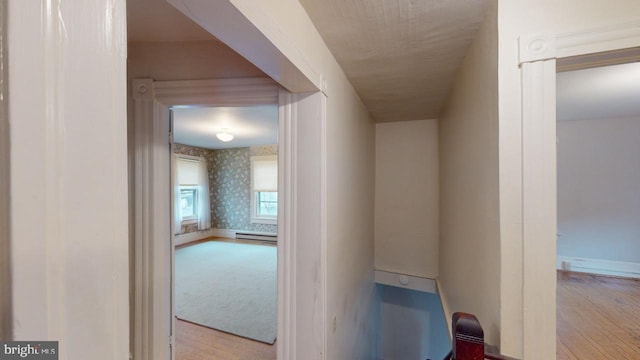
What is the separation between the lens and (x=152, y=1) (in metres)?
1.01

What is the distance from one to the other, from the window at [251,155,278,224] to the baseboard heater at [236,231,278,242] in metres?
0.30

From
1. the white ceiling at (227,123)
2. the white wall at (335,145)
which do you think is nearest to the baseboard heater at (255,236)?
the white ceiling at (227,123)

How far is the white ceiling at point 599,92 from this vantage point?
186 centimetres

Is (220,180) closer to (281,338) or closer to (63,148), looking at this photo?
(281,338)

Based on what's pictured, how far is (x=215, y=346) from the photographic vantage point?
7.43 ft

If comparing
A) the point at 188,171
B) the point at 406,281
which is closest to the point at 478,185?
the point at 406,281

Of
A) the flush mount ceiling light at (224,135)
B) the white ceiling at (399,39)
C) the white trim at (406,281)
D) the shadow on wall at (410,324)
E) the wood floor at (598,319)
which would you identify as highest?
the flush mount ceiling light at (224,135)

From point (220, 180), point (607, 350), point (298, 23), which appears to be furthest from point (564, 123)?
point (220, 180)

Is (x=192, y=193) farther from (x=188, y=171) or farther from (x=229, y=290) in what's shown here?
(x=229, y=290)

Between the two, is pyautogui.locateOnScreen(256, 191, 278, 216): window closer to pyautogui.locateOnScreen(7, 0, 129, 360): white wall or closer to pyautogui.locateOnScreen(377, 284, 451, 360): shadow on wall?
pyautogui.locateOnScreen(377, 284, 451, 360): shadow on wall

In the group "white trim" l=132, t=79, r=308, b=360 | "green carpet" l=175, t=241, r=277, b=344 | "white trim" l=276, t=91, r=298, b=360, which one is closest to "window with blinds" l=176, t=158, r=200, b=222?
"green carpet" l=175, t=241, r=277, b=344

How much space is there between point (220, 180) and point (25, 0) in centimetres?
671

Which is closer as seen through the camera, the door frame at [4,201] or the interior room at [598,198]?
the door frame at [4,201]

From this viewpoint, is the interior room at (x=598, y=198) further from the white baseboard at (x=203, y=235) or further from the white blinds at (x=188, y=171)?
the white blinds at (x=188, y=171)
